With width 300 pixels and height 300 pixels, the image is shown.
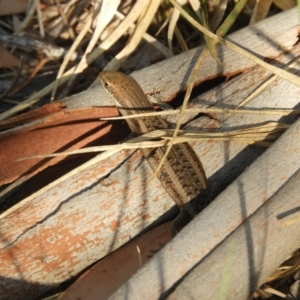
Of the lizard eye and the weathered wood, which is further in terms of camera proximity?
the lizard eye

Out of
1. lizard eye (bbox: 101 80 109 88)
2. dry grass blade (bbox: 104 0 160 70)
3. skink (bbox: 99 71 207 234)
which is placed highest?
dry grass blade (bbox: 104 0 160 70)

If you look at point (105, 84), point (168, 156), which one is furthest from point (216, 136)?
point (105, 84)

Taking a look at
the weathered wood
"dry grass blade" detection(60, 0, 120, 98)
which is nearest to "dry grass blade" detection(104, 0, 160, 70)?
"dry grass blade" detection(60, 0, 120, 98)

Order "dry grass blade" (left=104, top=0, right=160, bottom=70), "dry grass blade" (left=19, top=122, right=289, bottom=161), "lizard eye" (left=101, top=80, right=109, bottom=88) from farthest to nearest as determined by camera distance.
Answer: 1. "dry grass blade" (left=104, top=0, right=160, bottom=70)
2. "lizard eye" (left=101, top=80, right=109, bottom=88)
3. "dry grass blade" (left=19, top=122, right=289, bottom=161)

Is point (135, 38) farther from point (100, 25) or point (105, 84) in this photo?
point (105, 84)

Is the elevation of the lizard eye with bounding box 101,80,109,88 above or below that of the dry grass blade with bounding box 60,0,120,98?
below

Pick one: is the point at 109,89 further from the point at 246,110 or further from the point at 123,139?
the point at 246,110

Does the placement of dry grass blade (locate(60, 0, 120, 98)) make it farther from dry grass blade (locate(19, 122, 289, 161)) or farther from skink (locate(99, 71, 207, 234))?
dry grass blade (locate(19, 122, 289, 161))
